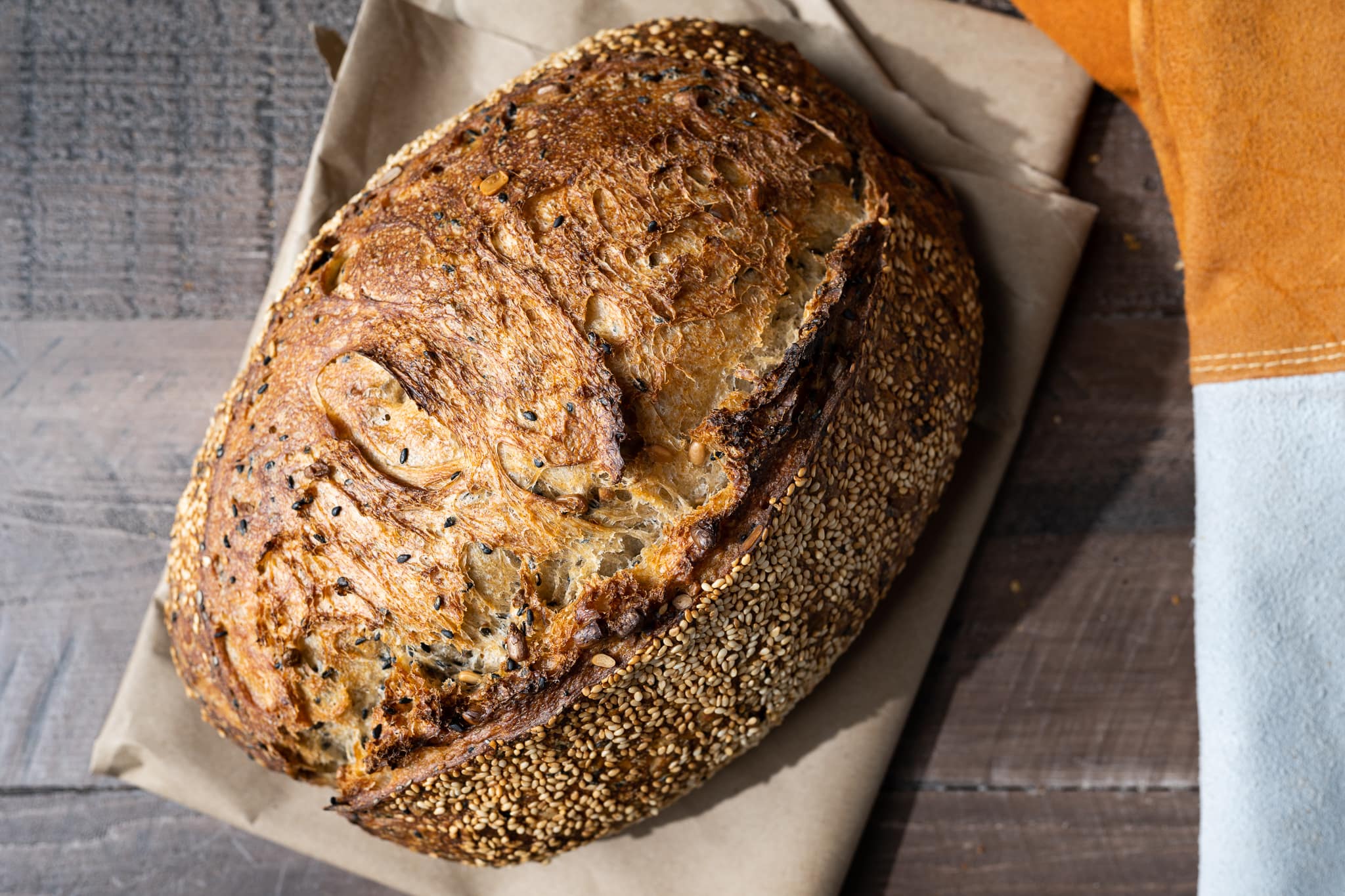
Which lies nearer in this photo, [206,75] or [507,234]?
[507,234]

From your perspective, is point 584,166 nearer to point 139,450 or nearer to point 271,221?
point 271,221

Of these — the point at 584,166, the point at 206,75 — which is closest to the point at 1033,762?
the point at 584,166

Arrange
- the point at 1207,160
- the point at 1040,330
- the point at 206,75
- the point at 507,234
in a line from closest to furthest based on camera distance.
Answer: the point at 507,234
the point at 1207,160
the point at 1040,330
the point at 206,75

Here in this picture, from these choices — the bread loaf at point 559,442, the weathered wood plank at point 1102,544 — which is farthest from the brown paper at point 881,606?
the bread loaf at point 559,442

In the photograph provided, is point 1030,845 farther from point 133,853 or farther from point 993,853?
point 133,853

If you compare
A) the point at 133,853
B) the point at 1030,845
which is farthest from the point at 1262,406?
the point at 133,853

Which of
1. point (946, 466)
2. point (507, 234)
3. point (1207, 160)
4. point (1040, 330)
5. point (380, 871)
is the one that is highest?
point (1207, 160)
